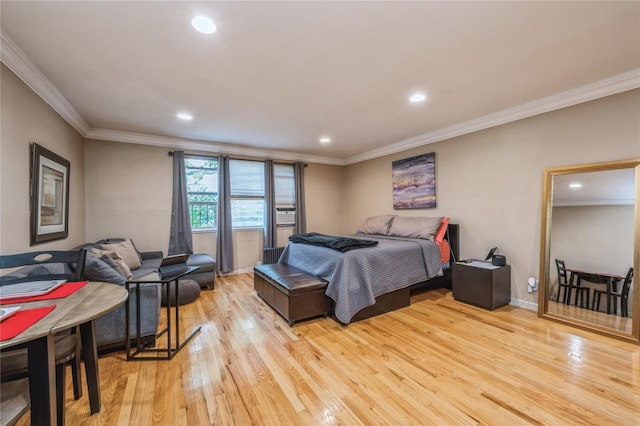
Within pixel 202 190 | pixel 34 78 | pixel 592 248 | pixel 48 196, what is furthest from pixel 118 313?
pixel 592 248

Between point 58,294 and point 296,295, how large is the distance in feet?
5.82

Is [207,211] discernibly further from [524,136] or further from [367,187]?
[524,136]

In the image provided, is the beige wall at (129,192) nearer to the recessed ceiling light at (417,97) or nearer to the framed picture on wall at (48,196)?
the framed picture on wall at (48,196)

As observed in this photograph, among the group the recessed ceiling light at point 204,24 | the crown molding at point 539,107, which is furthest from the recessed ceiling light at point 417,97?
the recessed ceiling light at point 204,24

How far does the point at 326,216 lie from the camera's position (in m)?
6.01

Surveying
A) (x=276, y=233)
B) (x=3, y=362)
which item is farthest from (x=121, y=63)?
(x=276, y=233)

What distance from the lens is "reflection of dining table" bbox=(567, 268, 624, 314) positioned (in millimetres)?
2553

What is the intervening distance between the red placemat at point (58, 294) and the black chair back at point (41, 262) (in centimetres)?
12

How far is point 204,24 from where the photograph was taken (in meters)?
1.69

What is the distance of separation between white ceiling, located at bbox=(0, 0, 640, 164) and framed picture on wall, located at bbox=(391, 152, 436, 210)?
0.90 meters

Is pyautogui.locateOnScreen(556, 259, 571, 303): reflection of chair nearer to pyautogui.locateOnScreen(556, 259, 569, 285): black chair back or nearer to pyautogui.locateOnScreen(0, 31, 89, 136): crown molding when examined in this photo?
pyautogui.locateOnScreen(556, 259, 569, 285): black chair back

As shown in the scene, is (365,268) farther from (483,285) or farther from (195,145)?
(195,145)

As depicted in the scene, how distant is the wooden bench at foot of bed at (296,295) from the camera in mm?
2680

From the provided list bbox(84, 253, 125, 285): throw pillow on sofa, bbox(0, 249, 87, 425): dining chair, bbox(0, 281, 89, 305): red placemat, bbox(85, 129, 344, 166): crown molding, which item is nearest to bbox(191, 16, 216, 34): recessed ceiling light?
bbox(0, 249, 87, 425): dining chair
